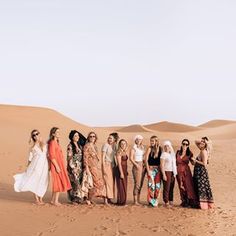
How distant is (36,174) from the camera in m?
11.6

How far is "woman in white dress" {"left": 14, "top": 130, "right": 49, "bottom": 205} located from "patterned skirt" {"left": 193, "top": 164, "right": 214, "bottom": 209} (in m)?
3.69

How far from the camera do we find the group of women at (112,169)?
1133cm

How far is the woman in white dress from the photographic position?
11.6m

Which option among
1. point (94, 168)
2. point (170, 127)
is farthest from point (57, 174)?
point (170, 127)

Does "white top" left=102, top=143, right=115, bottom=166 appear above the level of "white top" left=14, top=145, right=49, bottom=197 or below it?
above

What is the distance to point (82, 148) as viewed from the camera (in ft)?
38.0

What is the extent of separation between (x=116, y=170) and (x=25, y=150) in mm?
9754

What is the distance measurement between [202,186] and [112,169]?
7.27 feet

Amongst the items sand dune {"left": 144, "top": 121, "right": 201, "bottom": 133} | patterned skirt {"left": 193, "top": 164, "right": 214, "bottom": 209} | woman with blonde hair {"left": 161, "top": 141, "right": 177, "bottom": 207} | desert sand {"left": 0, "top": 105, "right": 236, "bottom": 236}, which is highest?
sand dune {"left": 144, "top": 121, "right": 201, "bottom": 133}

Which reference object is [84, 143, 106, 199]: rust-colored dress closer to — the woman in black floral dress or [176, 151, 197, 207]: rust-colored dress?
the woman in black floral dress

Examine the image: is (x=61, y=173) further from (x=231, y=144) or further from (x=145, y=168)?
(x=231, y=144)

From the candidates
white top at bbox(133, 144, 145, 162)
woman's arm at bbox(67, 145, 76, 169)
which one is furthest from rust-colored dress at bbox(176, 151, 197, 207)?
woman's arm at bbox(67, 145, 76, 169)

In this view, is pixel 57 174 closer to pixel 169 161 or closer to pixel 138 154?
pixel 138 154

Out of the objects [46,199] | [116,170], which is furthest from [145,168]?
[46,199]
